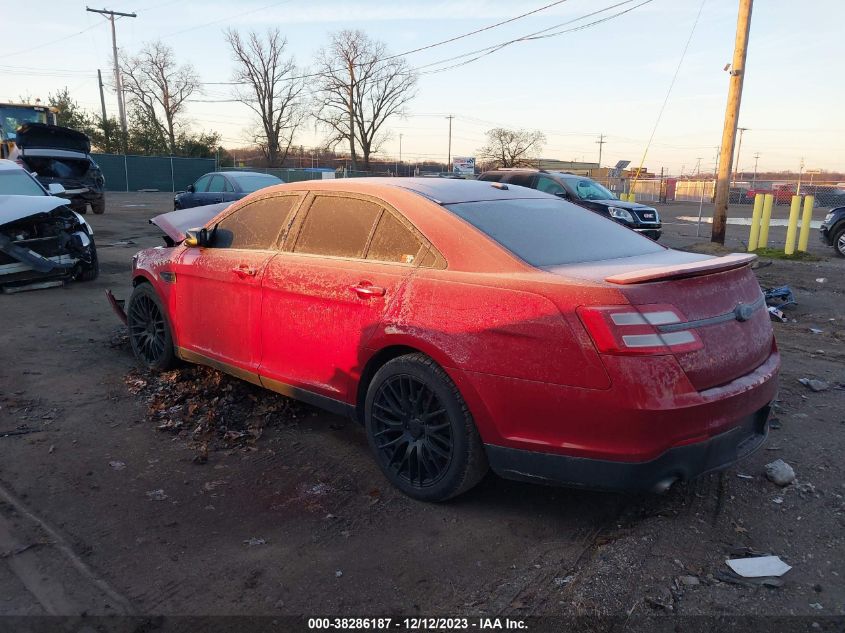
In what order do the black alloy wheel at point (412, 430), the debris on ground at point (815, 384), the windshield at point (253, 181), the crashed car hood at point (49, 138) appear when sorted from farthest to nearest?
1. the crashed car hood at point (49, 138)
2. the windshield at point (253, 181)
3. the debris on ground at point (815, 384)
4. the black alloy wheel at point (412, 430)

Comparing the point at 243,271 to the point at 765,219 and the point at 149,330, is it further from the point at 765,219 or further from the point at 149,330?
the point at 765,219

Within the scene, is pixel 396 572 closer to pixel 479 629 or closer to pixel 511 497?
pixel 479 629

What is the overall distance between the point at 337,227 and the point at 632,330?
1948 millimetres

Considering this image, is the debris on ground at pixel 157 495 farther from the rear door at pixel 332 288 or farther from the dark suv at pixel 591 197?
the dark suv at pixel 591 197

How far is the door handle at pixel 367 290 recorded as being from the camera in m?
3.46

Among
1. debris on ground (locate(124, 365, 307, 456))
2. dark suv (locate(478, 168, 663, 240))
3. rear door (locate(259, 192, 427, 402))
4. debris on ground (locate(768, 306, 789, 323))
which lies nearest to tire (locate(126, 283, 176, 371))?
debris on ground (locate(124, 365, 307, 456))

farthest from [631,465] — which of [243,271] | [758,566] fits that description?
[243,271]

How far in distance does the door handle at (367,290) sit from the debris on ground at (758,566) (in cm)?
205

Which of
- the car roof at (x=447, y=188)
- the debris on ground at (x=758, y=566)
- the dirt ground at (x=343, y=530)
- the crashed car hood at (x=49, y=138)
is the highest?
the crashed car hood at (x=49, y=138)

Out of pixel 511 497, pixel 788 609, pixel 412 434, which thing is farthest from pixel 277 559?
pixel 788 609

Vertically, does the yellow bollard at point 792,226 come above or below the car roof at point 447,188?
below

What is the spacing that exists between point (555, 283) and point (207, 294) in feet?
8.98

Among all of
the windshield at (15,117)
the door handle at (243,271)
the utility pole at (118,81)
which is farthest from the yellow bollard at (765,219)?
the utility pole at (118,81)

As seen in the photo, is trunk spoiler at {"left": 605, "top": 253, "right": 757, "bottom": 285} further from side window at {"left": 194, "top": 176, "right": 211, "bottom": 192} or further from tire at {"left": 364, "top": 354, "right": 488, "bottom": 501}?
side window at {"left": 194, "top": 176, "right": 211, "bottom": 192}
